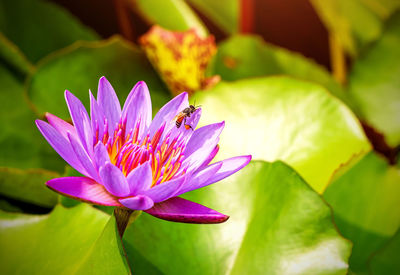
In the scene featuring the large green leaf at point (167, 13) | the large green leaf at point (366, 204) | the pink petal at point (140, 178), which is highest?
the large green leaf at point (167, 13)

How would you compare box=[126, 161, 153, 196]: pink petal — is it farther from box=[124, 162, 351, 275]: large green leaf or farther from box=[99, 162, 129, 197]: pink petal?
box=[124, 162, 351, 275]: large green leaf

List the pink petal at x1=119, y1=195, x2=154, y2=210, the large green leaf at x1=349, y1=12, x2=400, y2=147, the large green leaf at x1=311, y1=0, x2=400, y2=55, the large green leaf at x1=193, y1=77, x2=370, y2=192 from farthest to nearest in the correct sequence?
1. the large green leaf at x1=311, y1=0, x2=400, y2=55
2. the large green leaf at x1=349, y1=12, x2=400, y2=147
3. the large green leaf at x1=193, y1=77, x2=370, y2=192
4. the pink petal at x1=119, y1=195, x2=154, y2=210

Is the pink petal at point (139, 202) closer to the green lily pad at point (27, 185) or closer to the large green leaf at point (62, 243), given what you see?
the large green leaf at point (62, 243)

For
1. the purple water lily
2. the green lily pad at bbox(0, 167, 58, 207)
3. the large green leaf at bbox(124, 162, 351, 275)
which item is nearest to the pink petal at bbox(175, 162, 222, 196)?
the purple water lily

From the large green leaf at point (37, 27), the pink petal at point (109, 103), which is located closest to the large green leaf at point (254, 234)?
the pink petal at point (109, 103)

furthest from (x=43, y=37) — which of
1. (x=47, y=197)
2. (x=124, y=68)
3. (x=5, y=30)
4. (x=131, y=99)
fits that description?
(x=131, y=99)

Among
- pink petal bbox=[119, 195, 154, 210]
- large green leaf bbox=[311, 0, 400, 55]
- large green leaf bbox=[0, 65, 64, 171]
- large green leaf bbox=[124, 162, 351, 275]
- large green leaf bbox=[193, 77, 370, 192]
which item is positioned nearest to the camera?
pink petal bbox=[119, 195, 154, 210]

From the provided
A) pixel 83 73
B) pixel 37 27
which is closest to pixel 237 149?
pixel 83 73
